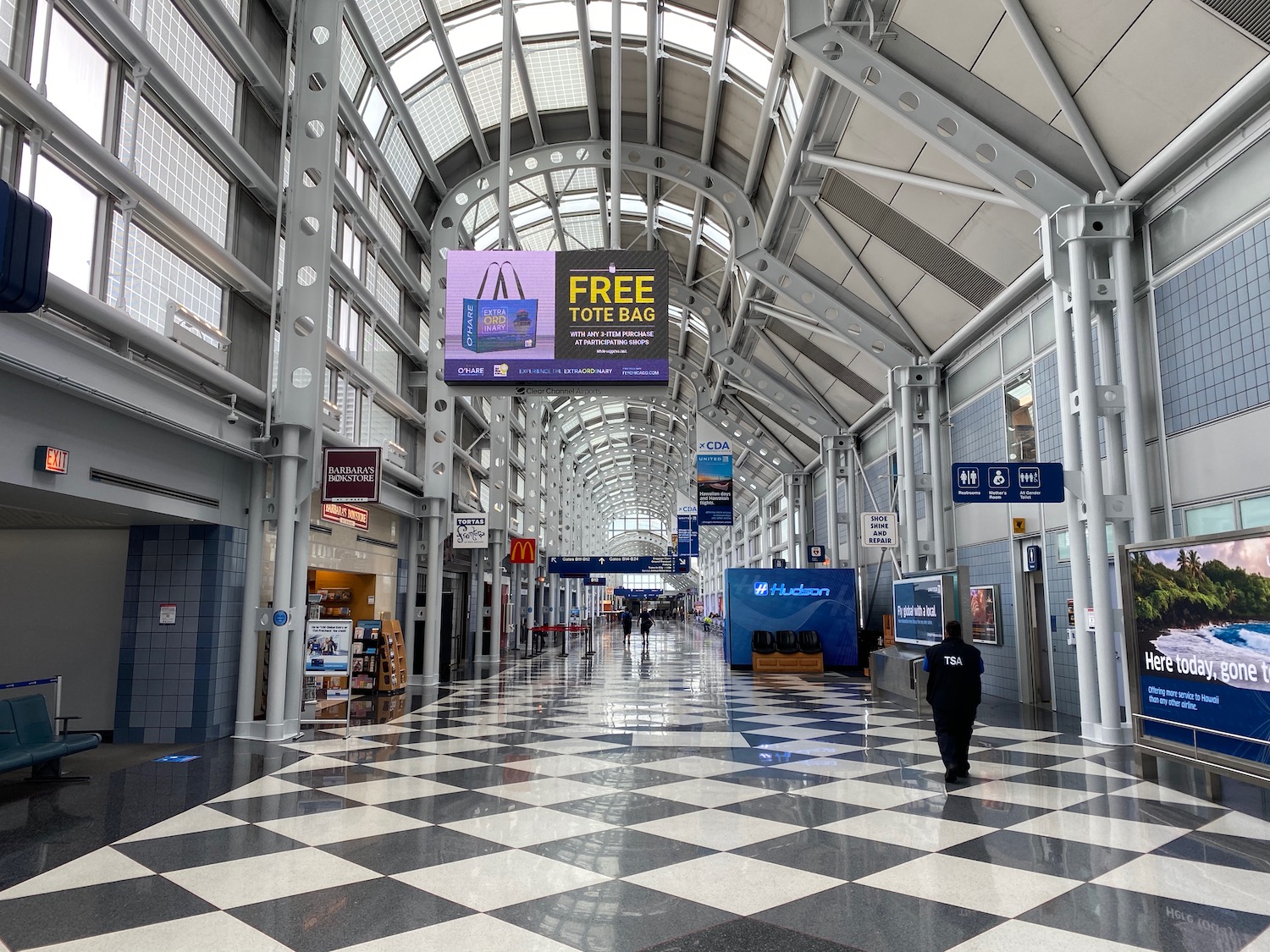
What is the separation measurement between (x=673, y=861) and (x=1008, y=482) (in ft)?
23.1

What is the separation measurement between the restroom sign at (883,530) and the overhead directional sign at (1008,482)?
640 centimetres

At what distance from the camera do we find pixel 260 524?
33.4 feet

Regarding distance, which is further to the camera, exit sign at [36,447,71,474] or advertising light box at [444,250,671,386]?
advertising light box at [444,250,671,386]

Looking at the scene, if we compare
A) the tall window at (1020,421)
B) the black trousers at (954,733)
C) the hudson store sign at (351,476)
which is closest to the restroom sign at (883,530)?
the tall window at (1020,421)

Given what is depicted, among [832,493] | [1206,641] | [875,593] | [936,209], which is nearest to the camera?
[1206,641]

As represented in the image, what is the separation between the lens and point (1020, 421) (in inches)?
506

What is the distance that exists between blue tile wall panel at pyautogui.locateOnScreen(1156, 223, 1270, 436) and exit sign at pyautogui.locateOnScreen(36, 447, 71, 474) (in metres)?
10.8

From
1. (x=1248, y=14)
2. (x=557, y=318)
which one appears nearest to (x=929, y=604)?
(x=557, y=318)

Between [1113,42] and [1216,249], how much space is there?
7.70 feet

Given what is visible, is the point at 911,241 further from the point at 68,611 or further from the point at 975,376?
the point at 68,611

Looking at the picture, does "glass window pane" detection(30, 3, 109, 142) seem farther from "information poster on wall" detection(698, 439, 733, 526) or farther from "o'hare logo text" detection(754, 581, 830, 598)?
"information poster on wall" detection(698, 439, 733, 526)

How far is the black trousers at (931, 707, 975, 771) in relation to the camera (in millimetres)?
6980

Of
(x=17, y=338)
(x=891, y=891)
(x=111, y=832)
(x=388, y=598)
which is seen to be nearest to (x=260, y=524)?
(x=17, y=338)

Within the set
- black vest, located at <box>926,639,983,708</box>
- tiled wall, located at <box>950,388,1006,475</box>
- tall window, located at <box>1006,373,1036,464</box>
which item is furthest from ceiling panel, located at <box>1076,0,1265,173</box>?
black vest, located at <box>926,639,983,708</box>
